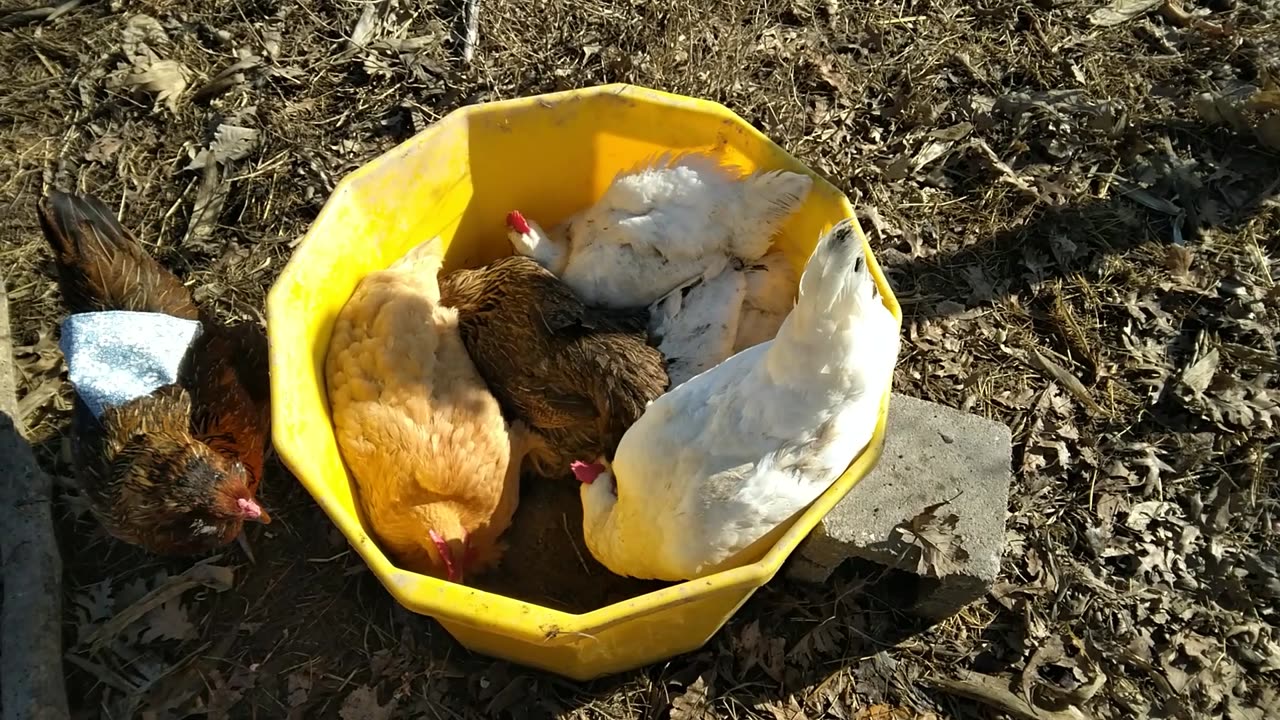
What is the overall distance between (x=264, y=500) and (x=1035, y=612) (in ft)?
7.95

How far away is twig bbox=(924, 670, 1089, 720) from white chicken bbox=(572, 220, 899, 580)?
3.02 ft

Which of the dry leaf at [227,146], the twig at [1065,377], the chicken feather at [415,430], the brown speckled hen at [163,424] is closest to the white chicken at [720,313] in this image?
the chicken feather at [415,430]

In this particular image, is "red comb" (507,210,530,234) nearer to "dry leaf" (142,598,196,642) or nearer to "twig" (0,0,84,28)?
"dry leaf" (142,598,196,642)

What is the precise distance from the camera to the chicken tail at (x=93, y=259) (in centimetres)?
220

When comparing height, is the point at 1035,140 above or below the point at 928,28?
below

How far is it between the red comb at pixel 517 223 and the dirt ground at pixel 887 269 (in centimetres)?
91

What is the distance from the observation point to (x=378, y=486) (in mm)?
2080

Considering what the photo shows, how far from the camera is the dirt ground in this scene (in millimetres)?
2205

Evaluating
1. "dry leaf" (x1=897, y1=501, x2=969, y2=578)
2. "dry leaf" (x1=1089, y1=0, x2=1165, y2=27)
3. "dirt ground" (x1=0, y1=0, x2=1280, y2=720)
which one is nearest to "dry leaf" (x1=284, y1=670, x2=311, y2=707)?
"dirt ground" (x1=0, y1=0, x2=1280, y2=720)

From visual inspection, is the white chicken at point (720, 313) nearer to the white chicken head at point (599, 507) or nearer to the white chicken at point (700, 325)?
the white chicken at point (700, 325)

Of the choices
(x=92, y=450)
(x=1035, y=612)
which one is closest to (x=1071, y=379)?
(x=1035, y=612)

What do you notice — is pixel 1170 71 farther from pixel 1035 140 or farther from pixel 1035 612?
pixel 1035 612

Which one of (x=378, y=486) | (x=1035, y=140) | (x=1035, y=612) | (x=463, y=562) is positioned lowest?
(x=1035, y=612)

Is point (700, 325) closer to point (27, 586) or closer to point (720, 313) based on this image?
point (720, 313)
